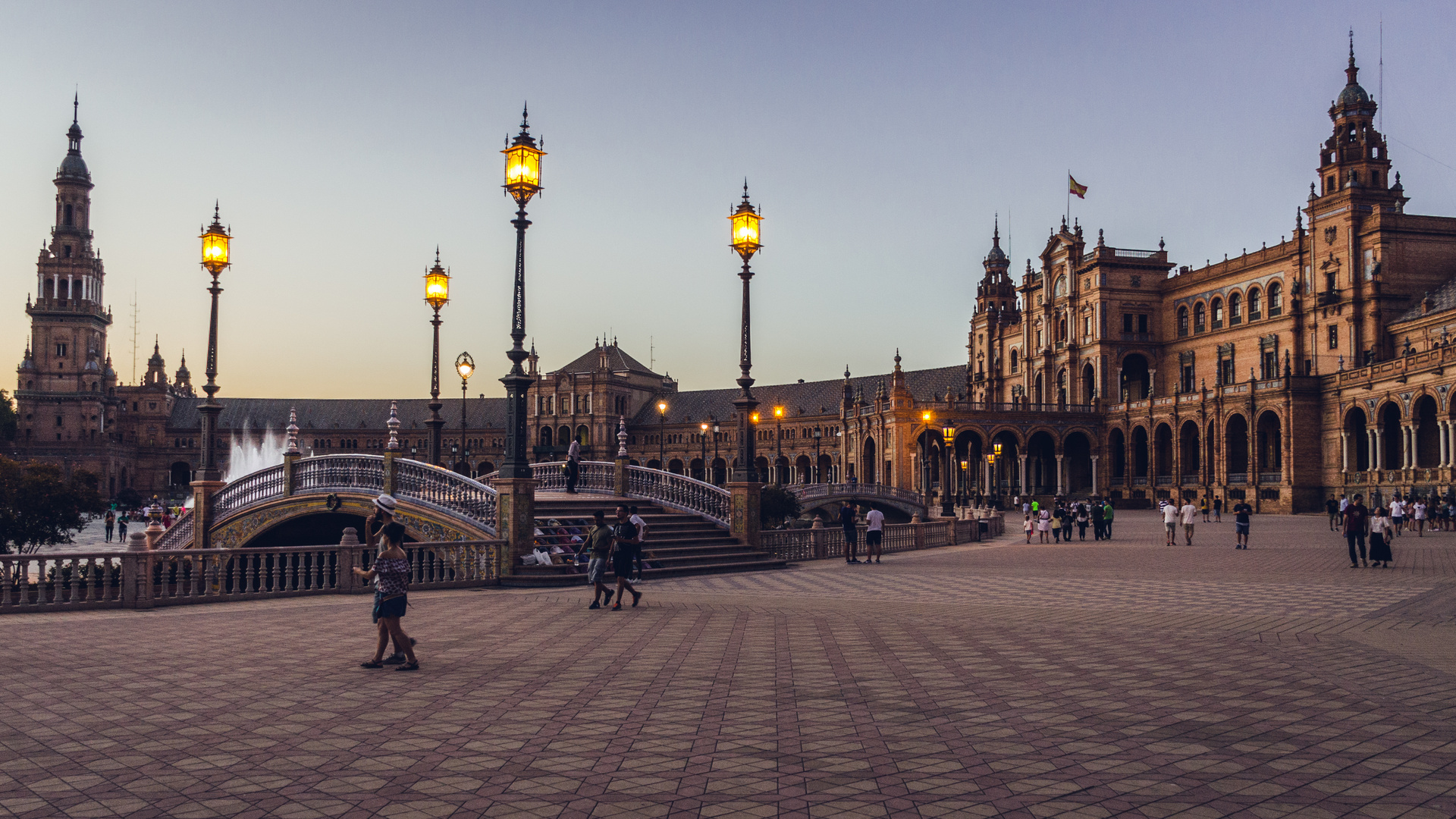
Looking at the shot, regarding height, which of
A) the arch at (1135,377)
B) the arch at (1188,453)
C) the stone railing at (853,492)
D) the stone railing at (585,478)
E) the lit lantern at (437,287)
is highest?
the arch at (1135,377)

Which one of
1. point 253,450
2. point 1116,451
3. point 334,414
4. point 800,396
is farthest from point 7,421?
point 1116,451

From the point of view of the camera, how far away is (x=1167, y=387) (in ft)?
265

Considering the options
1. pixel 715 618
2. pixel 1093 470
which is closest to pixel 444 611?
pixel 715 618

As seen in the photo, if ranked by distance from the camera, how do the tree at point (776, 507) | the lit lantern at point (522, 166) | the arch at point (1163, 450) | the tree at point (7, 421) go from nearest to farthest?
the lit lantern at point (522, 166) < the tree at point (776, 507) < the arch at point (1163, 450) < the tree at point (7, 421)

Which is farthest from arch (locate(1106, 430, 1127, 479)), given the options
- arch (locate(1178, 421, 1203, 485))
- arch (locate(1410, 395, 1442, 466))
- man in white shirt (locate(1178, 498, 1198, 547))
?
man in white shirt (locate(1178, 498, 1198, 547))

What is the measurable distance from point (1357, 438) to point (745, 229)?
51086 mm

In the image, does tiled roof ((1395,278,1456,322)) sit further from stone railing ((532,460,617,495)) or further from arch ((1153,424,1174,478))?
stone railing ((532,460,617,495))

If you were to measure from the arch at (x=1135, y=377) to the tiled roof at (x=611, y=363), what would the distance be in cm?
6752

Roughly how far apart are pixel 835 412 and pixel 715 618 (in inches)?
3942

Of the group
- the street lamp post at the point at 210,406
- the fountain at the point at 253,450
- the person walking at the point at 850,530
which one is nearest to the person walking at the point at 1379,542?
the person walking at the point at 850,530

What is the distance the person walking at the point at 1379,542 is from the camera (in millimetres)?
22281

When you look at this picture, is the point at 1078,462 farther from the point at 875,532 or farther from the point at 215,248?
the point at 215,248

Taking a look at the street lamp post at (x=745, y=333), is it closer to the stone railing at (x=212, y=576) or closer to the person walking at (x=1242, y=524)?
the stone railing at (x=212, y=576)

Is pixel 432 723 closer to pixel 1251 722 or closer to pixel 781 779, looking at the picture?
pixel 781 779
